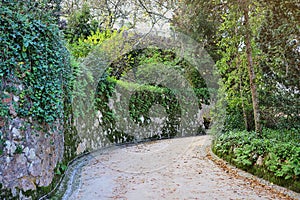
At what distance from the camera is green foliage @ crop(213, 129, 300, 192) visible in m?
4.35

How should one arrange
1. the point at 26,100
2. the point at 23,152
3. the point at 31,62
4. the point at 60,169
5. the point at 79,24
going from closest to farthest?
the point at 23,152 < the point at 26,100 < the point at 31,62 < the point at 60,169 < the point at 79,24

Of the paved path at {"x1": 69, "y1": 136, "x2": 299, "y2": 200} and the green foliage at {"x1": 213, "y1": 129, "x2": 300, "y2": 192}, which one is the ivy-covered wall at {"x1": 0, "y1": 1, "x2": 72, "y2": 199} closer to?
the paved path at {"x1": 69, "y1": 136, "x2": 299, "y2": 200}

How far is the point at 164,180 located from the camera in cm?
526

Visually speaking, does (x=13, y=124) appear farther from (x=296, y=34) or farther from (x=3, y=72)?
(x=296, y=34)

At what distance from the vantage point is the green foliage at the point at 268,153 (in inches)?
171

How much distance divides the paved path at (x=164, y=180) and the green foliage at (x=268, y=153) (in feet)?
0.98

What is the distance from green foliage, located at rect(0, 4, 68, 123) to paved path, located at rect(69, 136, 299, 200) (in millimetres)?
1628

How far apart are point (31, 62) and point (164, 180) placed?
3281 mm

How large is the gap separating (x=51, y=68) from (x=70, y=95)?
209 cm

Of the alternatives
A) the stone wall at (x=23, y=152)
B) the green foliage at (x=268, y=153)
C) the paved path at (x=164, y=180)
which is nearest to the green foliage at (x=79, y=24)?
the paved path at (x=164, y=180)

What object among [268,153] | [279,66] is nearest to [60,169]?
[268,153]

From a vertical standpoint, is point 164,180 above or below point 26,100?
below

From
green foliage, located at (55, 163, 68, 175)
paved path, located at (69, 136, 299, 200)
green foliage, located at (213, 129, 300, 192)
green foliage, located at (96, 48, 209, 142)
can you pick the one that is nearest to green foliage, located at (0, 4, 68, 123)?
green foliage, located at (55, 163, 68, 175)

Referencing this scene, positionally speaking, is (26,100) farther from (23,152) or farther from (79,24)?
(79,24)
